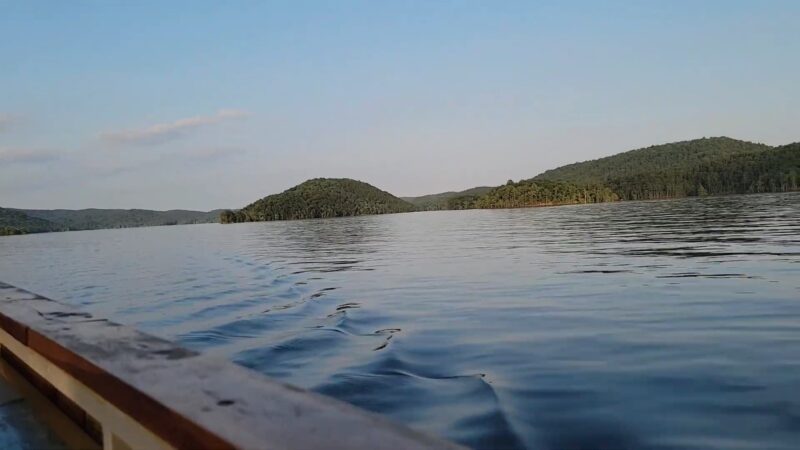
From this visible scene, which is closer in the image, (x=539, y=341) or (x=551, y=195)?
(x=539, y=341)

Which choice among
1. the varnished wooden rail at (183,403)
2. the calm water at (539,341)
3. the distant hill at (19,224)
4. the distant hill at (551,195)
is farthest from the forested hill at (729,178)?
the distant hill at (19,224)

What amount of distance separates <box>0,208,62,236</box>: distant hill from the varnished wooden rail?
570 ft

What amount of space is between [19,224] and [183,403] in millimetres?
205012

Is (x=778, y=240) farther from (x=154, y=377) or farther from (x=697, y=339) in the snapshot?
(x=154, y=377)

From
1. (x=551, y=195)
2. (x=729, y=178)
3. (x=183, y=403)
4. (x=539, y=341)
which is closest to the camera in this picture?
(x=183, y=403)

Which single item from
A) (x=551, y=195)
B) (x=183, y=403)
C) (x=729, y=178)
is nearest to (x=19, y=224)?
(x=551, y=195)

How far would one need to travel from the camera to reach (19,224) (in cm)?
16975

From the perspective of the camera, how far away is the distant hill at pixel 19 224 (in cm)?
14882

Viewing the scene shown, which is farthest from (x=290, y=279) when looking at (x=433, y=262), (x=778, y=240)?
(x=778, y=240)

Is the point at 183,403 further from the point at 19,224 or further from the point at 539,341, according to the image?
the point at 19,224

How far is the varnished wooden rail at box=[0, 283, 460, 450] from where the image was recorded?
4.60 ft

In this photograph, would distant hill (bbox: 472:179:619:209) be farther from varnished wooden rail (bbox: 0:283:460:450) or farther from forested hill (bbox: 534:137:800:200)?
varnished wooden rail (bbox: 0:283:460:450)

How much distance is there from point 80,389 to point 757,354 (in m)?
6.39

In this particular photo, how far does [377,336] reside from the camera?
772 cm
